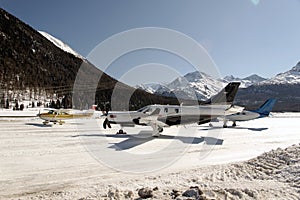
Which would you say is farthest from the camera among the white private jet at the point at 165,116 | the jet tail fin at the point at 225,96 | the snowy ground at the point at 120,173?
the jet tail fin at the point at 225,96

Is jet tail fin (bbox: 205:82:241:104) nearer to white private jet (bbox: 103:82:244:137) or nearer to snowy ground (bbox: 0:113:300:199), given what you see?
white private jet (bbox: 103:82:244:137)

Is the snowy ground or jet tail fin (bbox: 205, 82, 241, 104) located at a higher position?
jet tail fin (bbox: 205, 82, 241, 104)

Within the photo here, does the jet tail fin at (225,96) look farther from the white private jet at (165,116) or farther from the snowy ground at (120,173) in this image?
the snowy ground at (120,173)

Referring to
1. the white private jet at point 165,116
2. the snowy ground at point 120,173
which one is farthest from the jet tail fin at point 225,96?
the snowy ground at point 120,173

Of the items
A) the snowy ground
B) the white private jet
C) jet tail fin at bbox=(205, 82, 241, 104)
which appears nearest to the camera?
the snowy ground

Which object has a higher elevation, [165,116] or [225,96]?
Answer: [225,96]

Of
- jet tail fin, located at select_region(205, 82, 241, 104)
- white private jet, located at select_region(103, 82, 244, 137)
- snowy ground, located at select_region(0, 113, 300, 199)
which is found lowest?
snowy ground, located at select_region(0, 113, 300, 199)

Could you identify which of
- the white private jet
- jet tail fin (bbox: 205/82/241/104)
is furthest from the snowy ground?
jet tail fin (bbox: 205/82/241/104)

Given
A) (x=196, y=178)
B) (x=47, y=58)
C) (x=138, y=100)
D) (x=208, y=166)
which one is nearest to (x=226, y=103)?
(x=208, y=166)

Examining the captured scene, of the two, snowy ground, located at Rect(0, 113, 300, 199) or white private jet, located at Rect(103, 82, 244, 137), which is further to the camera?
white private jet, located at Rect(103, 82, 244, 137)

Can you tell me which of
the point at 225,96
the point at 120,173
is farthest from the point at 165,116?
the point at 120,173

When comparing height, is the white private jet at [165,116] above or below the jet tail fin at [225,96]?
below

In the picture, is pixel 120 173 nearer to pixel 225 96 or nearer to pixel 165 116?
pixel 165 116

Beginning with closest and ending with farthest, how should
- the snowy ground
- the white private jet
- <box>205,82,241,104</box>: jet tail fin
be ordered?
the snowy ground → the white private jet → <box>205,82,241,104</box>: jet tail fin
